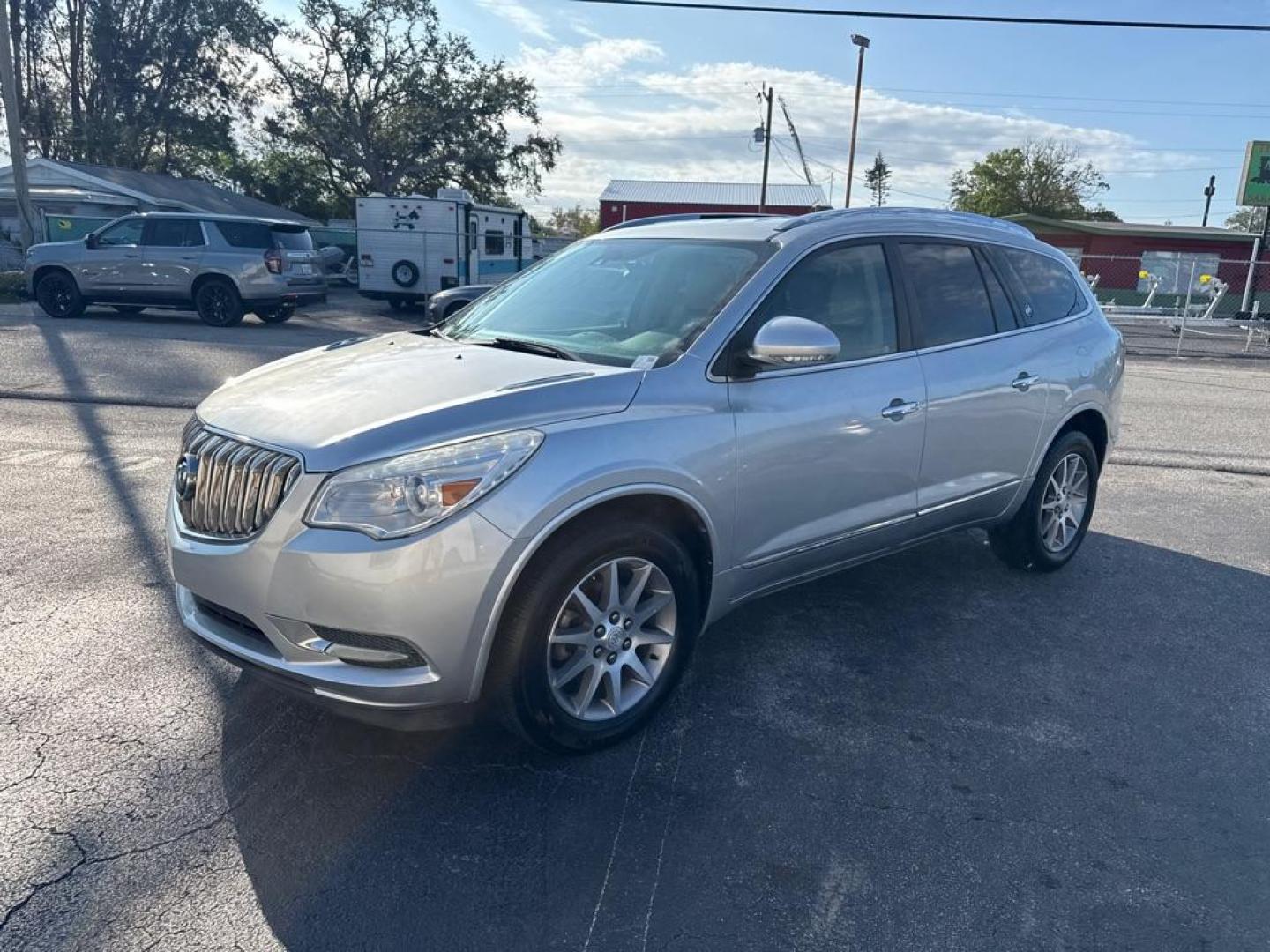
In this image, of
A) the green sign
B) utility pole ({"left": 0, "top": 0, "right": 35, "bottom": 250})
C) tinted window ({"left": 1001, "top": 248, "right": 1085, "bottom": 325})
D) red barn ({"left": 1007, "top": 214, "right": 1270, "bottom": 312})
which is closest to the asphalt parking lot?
tinted window ({"left": 1001, "top": 248, "right": 1085, "bottom": 325})

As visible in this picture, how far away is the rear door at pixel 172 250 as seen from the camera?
1614cm

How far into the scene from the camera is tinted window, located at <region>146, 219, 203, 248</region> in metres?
16.1

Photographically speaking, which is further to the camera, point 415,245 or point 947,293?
point 415,245

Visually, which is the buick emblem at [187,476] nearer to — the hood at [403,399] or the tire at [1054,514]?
the hood at [403,399]

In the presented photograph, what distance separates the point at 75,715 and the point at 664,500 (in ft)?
7.32

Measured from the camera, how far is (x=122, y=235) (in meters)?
16.3

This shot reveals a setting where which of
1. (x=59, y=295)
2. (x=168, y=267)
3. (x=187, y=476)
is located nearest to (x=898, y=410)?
(x=187, y=476)

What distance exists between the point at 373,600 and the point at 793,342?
1.67 meters

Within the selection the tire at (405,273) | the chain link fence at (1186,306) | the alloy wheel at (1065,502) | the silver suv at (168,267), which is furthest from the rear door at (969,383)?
the tire at (405,273)

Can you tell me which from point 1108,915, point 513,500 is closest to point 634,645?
point 513,500

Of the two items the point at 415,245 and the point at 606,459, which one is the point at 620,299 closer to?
the point at 606,459

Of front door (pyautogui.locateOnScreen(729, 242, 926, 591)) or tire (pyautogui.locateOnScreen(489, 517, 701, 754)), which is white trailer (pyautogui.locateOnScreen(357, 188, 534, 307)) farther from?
tire (pyautogui.locateOnScreen(489, 517, 701, 754))

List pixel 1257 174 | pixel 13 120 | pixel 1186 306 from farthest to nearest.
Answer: pixel 1257 174 → pixel 13 120 → pixel 1186 306

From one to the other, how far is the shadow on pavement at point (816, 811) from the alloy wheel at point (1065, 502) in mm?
953
